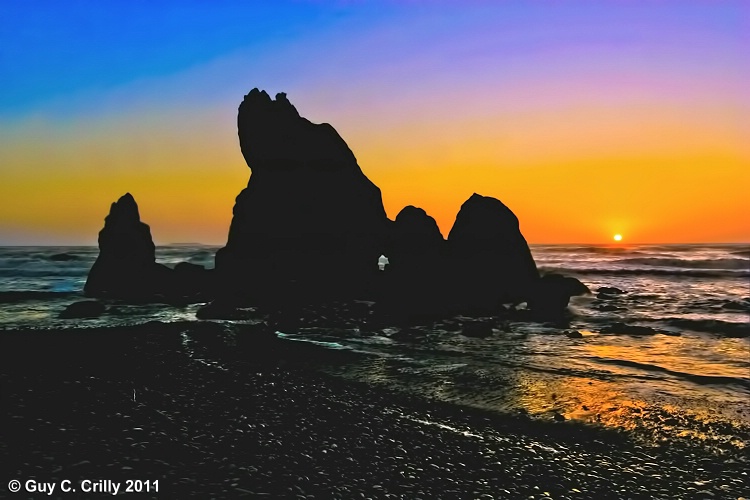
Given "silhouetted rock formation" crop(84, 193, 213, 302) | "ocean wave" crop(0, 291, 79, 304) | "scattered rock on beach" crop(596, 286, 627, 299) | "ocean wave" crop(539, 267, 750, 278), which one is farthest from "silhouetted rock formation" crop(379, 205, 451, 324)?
"ocean wave" crop(539, 267, 750, 278)

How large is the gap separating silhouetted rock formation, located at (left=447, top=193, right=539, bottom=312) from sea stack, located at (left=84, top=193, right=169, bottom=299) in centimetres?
2885

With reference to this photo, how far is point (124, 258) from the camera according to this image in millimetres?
53312

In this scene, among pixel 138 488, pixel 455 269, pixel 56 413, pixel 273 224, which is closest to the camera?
pixel 138 488

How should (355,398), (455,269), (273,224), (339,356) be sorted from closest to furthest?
(355,398) → (339,356) → (455,269) → (273,224)

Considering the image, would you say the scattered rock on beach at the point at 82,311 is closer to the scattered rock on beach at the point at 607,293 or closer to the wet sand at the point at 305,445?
the wet sand at the point at 305,445

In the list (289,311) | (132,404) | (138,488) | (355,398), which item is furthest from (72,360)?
(289,311)

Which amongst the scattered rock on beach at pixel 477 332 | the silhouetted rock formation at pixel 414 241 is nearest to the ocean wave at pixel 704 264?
the silhouetted rock formation at pixel 414 241

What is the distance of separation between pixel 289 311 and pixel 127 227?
2290 centimetres

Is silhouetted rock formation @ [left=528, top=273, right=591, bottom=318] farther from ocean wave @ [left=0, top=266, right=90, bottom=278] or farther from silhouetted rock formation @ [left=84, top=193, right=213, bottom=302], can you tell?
ocean wave @ [left=0, top=266, right=90, bottom=278]

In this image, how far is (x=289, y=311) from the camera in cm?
A: 4075

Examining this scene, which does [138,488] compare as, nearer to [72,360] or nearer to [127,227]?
[72,360]

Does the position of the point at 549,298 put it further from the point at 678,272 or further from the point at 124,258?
the point at 678,272

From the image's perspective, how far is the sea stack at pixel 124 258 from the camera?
52531 mm

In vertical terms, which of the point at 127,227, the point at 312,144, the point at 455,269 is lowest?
the point at 455,269
